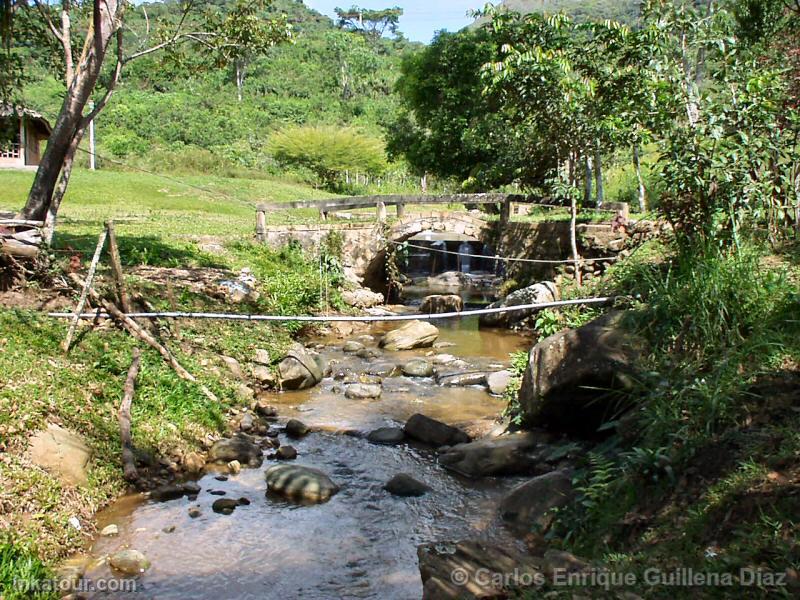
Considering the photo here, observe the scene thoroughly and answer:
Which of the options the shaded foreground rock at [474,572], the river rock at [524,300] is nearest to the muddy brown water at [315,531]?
the shaded foreground rock at [474,572]

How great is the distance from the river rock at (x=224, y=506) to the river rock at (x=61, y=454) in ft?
3.76

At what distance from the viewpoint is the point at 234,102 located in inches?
2125

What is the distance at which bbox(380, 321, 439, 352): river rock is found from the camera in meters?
13.6

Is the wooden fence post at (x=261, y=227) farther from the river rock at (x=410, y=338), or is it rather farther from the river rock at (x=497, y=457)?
the river rock at (x=497, y=457)

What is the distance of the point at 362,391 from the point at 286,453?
256 centimetres

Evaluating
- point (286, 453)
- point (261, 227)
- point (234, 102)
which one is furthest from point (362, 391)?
point (234, 102)

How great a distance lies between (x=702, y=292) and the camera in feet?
19.8

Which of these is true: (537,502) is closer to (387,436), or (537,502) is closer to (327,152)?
(387,436)

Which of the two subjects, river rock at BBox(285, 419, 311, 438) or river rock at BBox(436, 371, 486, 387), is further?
river rock at BBox(436, 371, 486, 387)

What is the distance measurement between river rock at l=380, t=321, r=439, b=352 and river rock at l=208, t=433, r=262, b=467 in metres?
5.89

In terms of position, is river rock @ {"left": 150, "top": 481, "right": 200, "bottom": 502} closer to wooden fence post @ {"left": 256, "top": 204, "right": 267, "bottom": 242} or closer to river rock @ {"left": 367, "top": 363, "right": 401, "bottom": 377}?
river rock @ {"left": 367, "top": 363, "right": 401, "bottom": 377}

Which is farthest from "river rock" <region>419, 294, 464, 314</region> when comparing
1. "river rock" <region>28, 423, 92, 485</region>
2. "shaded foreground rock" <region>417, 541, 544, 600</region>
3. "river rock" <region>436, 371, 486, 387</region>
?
"shaded foreground rock" <region>417, 541, 544, 600</region>

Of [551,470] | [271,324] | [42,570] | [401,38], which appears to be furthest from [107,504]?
[401,38]

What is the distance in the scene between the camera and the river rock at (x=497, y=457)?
23.5 feet
